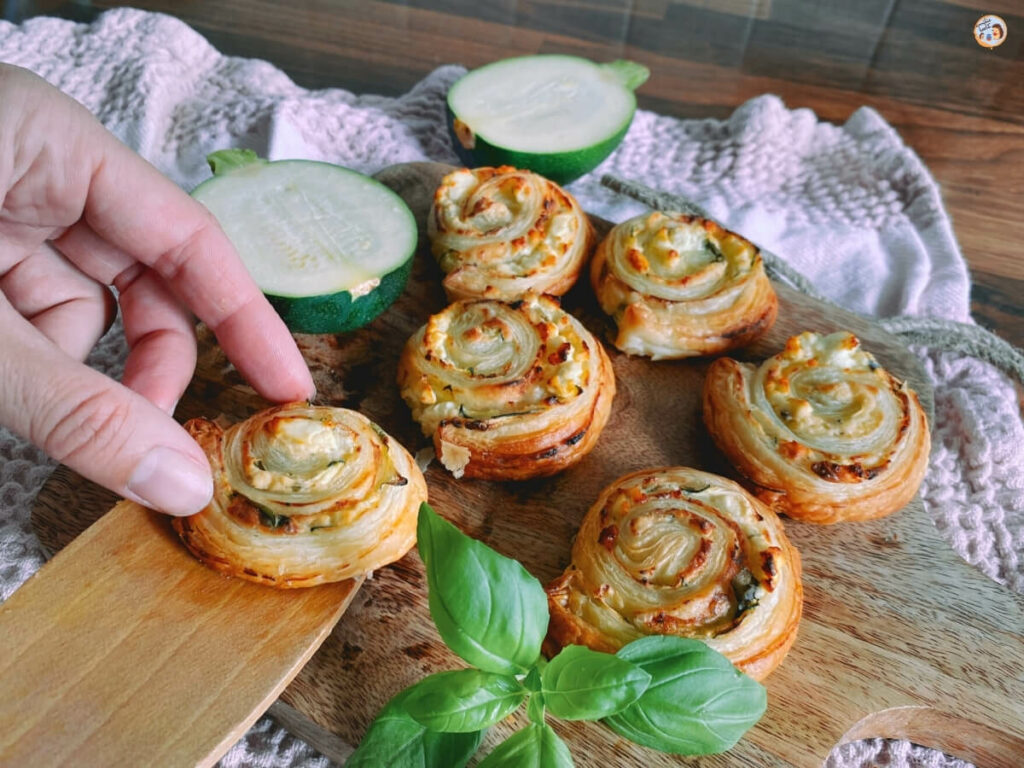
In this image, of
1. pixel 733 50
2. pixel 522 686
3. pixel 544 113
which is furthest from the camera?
pixel 733 50

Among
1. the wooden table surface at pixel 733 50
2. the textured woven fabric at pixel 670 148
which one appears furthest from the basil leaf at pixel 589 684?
the wooden table surface at pixel 733 50

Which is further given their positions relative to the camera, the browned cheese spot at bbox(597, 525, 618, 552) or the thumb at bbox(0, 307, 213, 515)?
the browned cheese spot at bbox(597, 525, 618, 552)

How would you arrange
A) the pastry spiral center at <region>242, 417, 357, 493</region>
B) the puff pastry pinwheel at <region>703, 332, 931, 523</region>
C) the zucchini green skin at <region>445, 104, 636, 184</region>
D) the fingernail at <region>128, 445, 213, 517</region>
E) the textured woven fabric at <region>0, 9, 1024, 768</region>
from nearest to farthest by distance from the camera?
1. the fingernail at <region>128, 445, 213, 517</region>
2. the pastry spiral center at <region>242, 417, 357, 493</region>
3. the puff pastry pinwheel at <region>703, 332, 931, 523</region>
4. the zucchini green skin at <region>445, 104, 636, 184</region>
5. the textured woven fabric at <region>0, 9, 1024, 768</region>

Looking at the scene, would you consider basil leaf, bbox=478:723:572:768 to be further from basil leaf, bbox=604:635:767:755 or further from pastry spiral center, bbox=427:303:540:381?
pastry spiral center, bbox=427:303:540:381

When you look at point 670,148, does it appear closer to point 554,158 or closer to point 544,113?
point 544,113

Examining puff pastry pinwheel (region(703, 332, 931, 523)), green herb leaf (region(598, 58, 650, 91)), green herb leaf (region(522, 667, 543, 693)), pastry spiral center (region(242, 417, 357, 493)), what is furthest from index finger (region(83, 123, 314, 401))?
green herb leaf (region(598, 58, 650, 91))

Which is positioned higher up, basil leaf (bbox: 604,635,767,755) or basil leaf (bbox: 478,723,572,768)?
basil leaf (bbox: 604,635,767,755)

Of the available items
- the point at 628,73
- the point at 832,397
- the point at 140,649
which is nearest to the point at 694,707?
the point at 832,397
